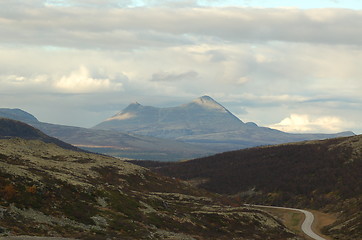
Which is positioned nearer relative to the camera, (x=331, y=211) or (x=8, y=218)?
(x=8, y=218)

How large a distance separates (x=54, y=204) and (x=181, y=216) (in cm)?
3077

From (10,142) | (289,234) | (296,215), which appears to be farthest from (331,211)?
(10,142)

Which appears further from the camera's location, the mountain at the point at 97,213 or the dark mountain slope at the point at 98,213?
the dark mountain slope at the point at 98,213

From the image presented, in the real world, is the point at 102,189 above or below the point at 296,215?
above

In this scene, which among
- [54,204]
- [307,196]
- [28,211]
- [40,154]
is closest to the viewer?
[28,211]

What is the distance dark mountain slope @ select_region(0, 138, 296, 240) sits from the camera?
57.9 metres

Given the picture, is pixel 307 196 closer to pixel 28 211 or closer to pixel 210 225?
pixel 210 225

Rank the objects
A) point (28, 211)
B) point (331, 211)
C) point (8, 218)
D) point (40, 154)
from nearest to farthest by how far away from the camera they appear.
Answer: point (8, 218) < point (28, 211) < point (40, 154) < point (331, 211)

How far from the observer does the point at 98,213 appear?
70000 millimetres

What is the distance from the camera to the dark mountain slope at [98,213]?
5788 cm

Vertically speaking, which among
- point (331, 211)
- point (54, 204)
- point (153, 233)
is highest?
point (54, 204)

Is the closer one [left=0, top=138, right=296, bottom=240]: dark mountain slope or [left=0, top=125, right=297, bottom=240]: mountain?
[left=0, top=125, right=297, bottom=240]: mountain

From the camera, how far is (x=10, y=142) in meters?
137

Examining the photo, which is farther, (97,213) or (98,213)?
(98,213)
